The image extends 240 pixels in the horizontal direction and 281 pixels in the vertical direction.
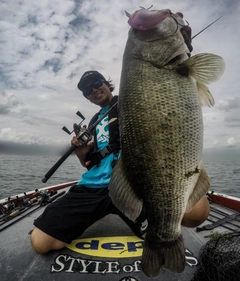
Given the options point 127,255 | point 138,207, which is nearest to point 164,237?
point 138,207

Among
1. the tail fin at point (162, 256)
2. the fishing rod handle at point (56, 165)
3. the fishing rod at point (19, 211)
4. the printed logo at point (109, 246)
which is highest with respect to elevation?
the fishing rod handle at point (56, 165)

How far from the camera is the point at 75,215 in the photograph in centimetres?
301

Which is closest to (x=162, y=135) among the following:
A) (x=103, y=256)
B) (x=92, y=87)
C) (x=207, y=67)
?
(x=207, y=67)

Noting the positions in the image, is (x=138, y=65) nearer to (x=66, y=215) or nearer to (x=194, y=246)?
(x=66, y=215)

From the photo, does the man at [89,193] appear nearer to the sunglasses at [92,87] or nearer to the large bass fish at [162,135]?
the sunglasses at [92,87]

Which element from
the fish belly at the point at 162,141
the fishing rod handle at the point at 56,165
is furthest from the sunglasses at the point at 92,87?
the fish belly at the point at 162,141

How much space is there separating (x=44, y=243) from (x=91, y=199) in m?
0.80

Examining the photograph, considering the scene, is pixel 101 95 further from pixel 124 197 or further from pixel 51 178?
pixel 51 178

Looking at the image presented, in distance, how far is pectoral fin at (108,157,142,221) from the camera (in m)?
1.78

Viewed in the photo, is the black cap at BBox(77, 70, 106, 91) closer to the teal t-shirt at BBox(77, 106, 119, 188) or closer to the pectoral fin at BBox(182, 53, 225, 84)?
the teal t-shirt at BBox(77, 106, 119, 188)

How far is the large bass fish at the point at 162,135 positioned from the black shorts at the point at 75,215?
3.97 ft

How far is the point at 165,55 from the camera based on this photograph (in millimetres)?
1794

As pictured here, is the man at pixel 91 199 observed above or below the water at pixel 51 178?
above

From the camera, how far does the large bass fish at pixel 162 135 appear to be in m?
1.65
